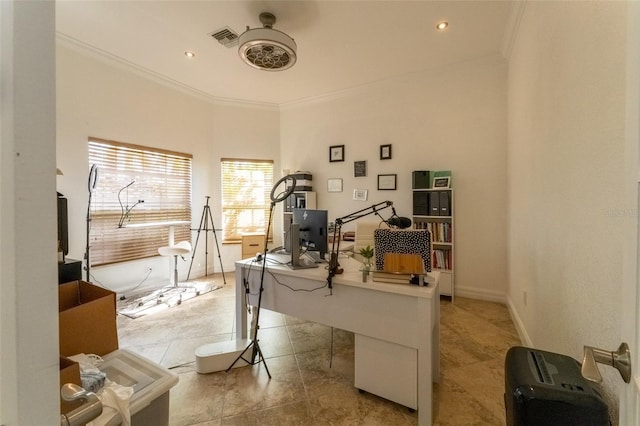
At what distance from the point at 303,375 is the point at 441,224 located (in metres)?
2.52

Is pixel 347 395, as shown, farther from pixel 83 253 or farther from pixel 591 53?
pixel 83 253

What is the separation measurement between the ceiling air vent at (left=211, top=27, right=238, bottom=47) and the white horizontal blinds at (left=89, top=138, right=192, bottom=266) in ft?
6.15

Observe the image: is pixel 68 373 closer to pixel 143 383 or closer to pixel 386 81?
pixel 143 383

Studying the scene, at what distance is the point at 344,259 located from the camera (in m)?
2.30

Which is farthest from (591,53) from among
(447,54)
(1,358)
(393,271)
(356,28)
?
(447,54)

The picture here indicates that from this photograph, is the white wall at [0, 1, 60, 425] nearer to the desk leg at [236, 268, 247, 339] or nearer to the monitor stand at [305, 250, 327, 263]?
the monitor stand at [305, 250, 327, 263]

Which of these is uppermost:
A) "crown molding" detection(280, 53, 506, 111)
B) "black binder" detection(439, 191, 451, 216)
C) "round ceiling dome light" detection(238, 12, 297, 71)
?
"crown molding" detection(280, 53, 506, 111)

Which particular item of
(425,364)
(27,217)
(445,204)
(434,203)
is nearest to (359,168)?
(434,203)

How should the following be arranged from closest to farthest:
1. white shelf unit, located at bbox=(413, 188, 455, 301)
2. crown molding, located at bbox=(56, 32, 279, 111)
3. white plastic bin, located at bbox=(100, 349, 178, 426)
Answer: white plastic bin, located at bbox=(100, 349, 178, 426)
crown molding, located at bbox=(56, 32, 279, 111)
white shelf unit, located at bbox=(413, 188, 455, 301)

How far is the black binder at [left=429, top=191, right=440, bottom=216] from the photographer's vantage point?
3.43 m

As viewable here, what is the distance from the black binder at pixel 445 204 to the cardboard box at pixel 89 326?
3377 mm

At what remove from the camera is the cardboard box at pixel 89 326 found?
101cm

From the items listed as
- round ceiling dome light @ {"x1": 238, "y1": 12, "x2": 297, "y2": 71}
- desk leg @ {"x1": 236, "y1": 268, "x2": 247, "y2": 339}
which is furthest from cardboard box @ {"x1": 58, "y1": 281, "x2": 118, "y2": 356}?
round ceiling dome light @ {"x1": 238, "y1": 12, "x2": 297, "y2": 71}

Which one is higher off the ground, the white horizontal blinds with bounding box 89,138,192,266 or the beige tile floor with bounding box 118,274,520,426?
the white horizontal blinds with bounding box 89,138,192,266
